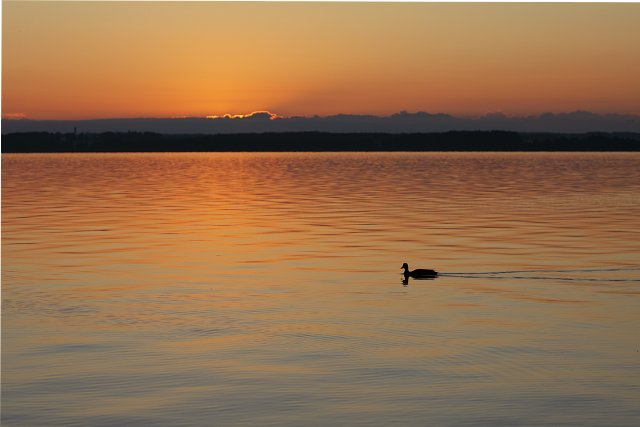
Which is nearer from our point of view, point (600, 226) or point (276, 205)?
point (600, 226)

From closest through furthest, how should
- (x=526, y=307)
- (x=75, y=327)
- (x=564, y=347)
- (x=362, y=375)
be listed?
(x=362, y=375) → (x=564, y=347) → (x=75, y=327) → (x=526, y=307)

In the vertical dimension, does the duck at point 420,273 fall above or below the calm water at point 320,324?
above

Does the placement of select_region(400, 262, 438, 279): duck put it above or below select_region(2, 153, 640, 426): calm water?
above

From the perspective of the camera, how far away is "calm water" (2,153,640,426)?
14.2 metres

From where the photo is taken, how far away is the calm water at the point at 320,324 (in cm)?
1421

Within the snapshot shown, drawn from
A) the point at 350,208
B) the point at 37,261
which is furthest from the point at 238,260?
the point at 350,208

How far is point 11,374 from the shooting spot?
16.0 m

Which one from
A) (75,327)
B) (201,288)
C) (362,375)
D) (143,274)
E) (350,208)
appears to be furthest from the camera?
(350,208)

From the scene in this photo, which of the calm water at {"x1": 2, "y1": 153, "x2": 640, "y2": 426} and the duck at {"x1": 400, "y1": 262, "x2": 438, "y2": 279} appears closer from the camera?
the calm water at {"x1": 2, "y1": 153, "x2": 640, "y2": 426}

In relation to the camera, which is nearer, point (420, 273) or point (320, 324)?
→ point (320, 324)

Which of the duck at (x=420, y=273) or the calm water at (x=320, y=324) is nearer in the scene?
the calm water at (x=320, y=324)

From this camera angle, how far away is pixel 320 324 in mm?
19438

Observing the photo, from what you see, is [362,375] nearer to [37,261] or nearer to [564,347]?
[564,347]

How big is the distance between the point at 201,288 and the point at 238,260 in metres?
5.60
